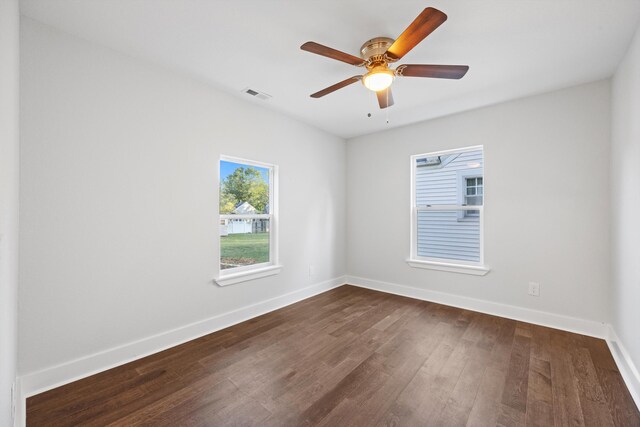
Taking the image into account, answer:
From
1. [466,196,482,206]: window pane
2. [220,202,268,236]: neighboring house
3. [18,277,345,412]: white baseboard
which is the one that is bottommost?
[18,277,345,412]: white baseboard

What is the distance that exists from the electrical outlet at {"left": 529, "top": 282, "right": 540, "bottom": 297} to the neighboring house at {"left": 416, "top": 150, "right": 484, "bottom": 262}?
601mm

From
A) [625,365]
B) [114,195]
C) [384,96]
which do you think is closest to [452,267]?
[625,365]

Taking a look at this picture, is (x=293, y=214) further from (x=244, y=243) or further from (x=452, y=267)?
(x=452, y=267)

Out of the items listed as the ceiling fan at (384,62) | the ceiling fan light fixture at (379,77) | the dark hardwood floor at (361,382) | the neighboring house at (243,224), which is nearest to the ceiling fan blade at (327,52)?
the ceiling fan at (384,62)

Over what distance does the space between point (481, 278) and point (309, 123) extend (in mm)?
3073

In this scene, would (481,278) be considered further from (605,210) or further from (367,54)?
(367,54)

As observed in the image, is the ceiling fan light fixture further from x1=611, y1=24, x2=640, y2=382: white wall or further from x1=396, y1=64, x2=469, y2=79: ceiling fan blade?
x1=611, y1=24, x2=640, y2=382: white wall

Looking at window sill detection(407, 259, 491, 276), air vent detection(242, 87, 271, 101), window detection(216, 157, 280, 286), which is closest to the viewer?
air vent detection(242, 87, 271, 101)

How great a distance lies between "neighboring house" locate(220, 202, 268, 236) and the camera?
10.1ft

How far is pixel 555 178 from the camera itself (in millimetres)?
2945

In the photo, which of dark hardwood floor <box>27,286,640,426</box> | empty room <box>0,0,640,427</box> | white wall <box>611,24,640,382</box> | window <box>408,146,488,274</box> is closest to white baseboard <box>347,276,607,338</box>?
empty room <box>0,0,640,427</box>

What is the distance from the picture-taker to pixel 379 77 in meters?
2.04

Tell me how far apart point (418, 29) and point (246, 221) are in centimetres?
255

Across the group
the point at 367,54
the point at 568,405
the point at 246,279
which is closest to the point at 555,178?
the point at 568,405
